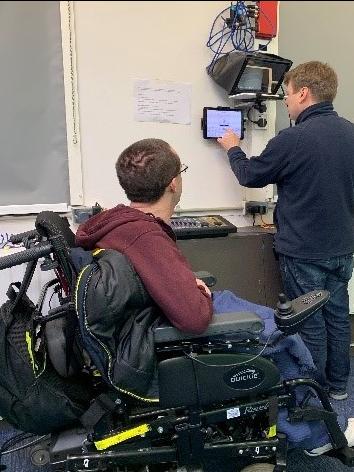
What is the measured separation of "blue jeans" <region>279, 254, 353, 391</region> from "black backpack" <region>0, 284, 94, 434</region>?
3.49ft

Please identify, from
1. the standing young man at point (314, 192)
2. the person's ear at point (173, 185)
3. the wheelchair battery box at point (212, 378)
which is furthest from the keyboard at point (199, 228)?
the wheelchair battery box at point (212, 378)

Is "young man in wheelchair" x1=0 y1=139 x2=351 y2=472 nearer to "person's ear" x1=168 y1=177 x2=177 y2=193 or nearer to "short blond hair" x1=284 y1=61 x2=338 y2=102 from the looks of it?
"person's ear" x1=168 y1=177 x2=177 y2=193

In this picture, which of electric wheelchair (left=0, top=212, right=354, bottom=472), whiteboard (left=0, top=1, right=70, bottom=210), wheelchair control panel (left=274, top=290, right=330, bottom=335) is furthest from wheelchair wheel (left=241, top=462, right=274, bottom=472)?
whiteboard (left=0, top=1, right=70, bottom=210)

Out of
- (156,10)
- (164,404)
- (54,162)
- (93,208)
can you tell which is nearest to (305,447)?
(164,404)

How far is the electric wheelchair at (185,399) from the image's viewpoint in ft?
3.44

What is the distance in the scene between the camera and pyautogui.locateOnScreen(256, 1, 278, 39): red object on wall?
215cm

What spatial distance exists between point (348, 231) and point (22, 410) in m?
1.43

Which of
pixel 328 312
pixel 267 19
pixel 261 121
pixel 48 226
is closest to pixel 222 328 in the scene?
pixel 48 226

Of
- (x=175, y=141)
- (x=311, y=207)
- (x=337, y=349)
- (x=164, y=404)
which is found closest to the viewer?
(x=164, y=404)

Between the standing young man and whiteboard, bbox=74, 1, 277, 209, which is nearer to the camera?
the standing young man

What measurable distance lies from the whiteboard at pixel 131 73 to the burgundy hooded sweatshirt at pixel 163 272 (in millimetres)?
992

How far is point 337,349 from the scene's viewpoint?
74.8 inches

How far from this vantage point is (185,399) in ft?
3.49

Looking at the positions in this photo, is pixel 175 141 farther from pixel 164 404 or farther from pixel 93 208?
pixel 164 404
